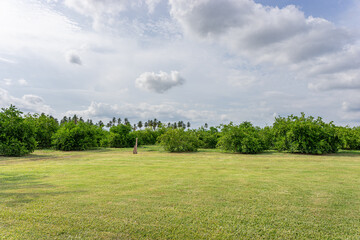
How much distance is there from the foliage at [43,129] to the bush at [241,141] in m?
18.6

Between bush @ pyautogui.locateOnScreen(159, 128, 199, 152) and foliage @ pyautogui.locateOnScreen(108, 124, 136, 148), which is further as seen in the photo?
foliage @ pyautogui.locateOnScreen(108, 124, 136, 148)

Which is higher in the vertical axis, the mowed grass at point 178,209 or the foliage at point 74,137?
the foliage at point 74,137

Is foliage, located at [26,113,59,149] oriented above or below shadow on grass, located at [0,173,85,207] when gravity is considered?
above

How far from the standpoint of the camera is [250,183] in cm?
673

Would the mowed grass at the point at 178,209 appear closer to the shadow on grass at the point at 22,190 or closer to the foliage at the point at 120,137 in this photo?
the shadow on grass at the point at 22,190

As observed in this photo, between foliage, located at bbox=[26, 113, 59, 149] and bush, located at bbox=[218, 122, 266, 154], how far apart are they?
18630mm

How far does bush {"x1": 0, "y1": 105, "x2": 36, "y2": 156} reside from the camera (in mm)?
15555

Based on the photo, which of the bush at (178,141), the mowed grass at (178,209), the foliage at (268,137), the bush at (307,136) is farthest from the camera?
the bush at (178,141)

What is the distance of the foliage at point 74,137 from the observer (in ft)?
71.7

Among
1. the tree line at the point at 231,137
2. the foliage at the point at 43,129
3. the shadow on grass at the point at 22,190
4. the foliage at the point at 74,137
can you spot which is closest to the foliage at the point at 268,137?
the tree line at the point at 231,137

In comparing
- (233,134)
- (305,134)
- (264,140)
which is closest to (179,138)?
(233,134)

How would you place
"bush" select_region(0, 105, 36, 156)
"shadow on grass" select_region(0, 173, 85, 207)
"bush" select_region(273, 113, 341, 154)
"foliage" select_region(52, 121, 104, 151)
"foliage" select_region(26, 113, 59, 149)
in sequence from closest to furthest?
"shadow on grass" select_region(0, 173, 85, 207), "bush" select_region(0, 105, 36, 156), "bush" select_region(273, 113, 341, 154), "foliage" select_region(52, 121, 104, 151), "foliage" select_region(26, 113, 59, 149)

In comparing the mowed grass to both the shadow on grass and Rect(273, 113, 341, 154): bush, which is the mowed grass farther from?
Rect(273, 113, 341, 154): bush

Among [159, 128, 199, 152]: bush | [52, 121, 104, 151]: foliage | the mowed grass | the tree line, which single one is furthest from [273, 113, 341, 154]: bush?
[52, 121, 104, 151]: foliage
